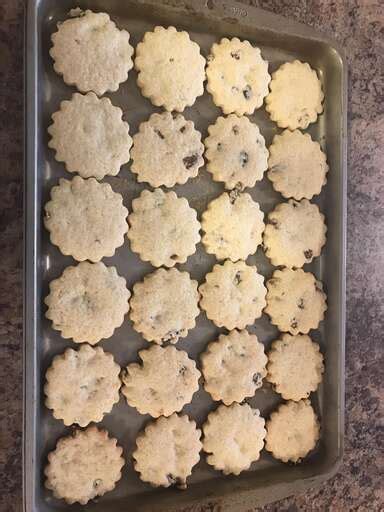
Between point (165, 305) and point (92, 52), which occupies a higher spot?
point (92, 52)

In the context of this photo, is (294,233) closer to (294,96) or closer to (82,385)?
(294,96)

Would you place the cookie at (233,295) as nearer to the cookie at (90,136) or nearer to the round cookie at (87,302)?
the round cookie at (87,302)

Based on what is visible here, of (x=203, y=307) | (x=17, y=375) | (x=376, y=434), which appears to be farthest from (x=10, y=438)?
(x=376, y=434)

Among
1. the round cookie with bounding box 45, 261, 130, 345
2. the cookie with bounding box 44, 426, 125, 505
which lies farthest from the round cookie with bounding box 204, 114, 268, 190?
the cookie with bounding box 44, 426, 125, 505

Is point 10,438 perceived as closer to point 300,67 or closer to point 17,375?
point 17,375

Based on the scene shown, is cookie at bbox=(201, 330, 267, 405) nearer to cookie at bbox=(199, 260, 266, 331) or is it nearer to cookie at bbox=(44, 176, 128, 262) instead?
cookie at bbox=(199, 260, 266, 331)

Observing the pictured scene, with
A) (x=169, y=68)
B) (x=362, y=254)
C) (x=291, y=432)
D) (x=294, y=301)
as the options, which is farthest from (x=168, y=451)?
(x=169, y=68)
